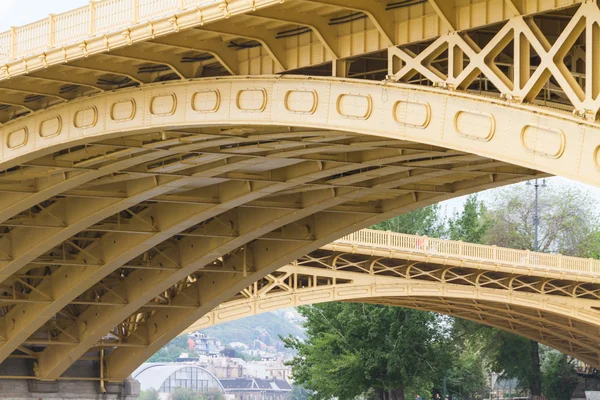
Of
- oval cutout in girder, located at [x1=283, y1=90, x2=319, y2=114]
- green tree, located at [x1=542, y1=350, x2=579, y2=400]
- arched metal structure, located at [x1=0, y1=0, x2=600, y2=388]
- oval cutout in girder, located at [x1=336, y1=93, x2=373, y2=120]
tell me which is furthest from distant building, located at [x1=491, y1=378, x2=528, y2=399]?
oval cutout in girder, located at [x1=336, y1=93, x2=373, y2=120]

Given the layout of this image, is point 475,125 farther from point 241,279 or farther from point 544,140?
point 241,279

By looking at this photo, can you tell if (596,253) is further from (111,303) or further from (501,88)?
(501,88)

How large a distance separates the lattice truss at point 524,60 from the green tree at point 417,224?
56627 millimetres

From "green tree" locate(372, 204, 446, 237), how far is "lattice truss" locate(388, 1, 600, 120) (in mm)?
56627

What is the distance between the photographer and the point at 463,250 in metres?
60.5

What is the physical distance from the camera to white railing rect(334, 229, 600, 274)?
182 ft

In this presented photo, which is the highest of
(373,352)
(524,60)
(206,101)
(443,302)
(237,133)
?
(443,302)

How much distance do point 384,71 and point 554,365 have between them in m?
73.6

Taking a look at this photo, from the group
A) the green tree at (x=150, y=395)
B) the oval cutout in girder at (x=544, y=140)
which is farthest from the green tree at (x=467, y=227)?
the green tree at (x=150, y=395)

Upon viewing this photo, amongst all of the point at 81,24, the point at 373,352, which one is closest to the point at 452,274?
the point at 373,352

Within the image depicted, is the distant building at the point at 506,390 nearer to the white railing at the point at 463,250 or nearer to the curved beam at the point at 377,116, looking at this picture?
the white railing at the point at 463,250

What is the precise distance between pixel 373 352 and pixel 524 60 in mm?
53456

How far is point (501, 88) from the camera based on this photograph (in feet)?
60.1

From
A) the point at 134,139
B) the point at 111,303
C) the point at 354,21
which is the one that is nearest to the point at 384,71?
the point at 354,21
